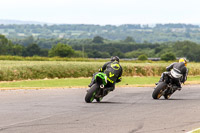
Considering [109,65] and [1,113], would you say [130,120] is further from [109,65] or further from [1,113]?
[109,65]

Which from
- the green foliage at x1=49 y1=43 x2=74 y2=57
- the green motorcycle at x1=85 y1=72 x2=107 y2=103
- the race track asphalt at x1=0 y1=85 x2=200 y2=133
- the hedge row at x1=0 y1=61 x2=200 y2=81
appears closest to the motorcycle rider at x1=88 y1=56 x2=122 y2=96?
the green motorcycle at x1=85 y1=72 x2=107 y2=103

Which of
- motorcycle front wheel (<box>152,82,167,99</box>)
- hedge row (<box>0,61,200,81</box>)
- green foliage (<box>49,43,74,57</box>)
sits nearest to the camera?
motorcycle front wheel (<box>152,82,167,99</box>)

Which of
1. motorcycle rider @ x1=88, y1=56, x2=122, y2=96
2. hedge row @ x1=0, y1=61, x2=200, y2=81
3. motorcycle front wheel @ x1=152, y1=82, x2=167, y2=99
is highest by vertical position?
motorcycle rider @ x1=88, y1=56, x2=122, y2=96

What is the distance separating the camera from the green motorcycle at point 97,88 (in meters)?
17.4

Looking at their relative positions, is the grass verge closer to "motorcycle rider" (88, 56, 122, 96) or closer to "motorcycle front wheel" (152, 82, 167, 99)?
"motorcycle rider" (88, 56, 122, 96)

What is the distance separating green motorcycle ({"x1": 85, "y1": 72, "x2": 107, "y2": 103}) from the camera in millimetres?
17375

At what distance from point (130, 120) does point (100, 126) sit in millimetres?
1343

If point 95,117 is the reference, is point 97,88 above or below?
above

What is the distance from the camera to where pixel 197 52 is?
570ft

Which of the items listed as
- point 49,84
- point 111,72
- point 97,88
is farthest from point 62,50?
point 97,88

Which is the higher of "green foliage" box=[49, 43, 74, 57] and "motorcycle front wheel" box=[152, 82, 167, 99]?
"motorcycle front wheel" box=[152, 82, 167, 99]

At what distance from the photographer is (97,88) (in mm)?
17500

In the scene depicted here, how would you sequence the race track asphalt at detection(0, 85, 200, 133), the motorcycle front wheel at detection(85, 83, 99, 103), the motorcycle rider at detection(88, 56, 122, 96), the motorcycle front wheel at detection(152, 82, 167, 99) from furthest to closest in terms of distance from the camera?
the motorcycle front wheel at detection(152, 82, 167, 99)
the motorcycle rider at detection(88, 56, 122, 96)
the motorcycle front wheel at detection(85, 83, 99, 103)
the race track asphalt at detection(0, 85, 200, 133)

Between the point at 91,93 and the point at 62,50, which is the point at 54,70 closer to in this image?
the point at 91,93
